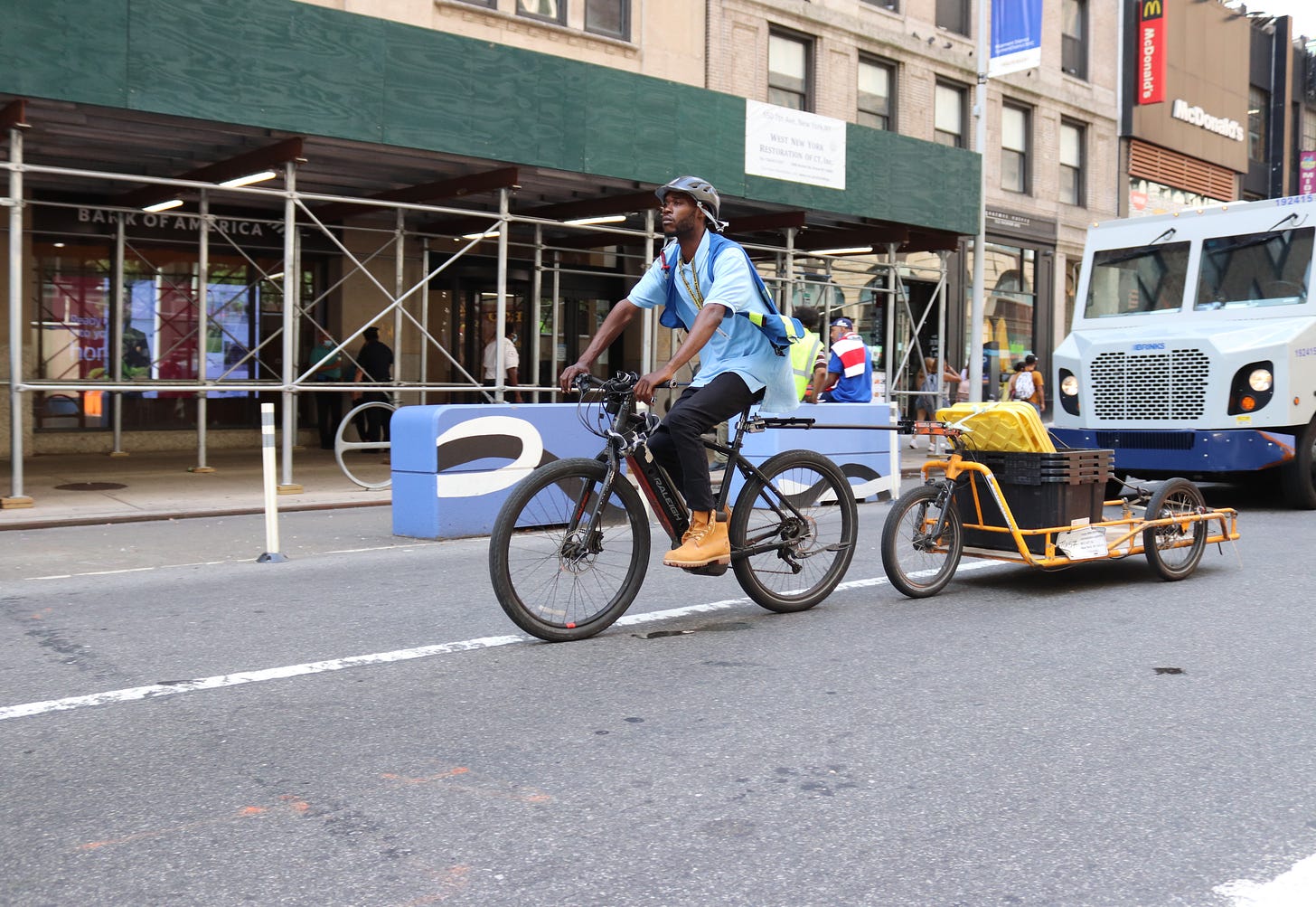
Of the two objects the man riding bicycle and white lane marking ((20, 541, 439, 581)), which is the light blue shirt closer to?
the man riding bicycle

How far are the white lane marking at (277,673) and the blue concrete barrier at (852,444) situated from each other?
5.28m

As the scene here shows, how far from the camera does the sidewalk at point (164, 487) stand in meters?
10.9

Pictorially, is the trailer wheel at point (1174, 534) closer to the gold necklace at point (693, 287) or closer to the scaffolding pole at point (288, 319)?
the gold necklace at point (693, 287)

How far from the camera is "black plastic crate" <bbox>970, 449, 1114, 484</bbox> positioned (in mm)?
6969

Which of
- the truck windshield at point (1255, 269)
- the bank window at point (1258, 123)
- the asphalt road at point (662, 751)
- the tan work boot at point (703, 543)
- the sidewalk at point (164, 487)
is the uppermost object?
the bank window at point (1258, 123)

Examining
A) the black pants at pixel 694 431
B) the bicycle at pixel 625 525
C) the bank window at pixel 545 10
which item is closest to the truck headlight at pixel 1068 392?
the bicycle at pixel 625 525

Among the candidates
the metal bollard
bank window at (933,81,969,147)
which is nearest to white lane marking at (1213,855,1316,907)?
the metal bollard

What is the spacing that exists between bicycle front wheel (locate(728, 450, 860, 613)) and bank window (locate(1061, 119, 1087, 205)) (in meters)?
24.8

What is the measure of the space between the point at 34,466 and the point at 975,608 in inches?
469

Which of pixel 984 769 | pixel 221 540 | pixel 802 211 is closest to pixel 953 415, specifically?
pixel 984 769

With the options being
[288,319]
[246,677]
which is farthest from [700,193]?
[288,319]

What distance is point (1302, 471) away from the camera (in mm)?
11500

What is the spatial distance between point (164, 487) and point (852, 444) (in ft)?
22.7

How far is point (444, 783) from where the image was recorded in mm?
3752
